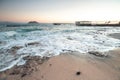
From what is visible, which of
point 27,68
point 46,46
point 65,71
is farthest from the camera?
point 46,46

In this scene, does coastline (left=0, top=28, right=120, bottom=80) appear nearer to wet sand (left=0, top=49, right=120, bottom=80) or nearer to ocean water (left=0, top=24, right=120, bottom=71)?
wet sand (left=0, top=49, right=120, bottom=80)

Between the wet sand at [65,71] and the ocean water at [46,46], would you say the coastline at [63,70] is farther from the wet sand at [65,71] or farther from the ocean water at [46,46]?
the ocean water at [46,46]

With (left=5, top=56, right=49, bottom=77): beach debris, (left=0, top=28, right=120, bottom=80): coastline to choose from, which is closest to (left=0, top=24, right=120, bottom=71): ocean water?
(left=5, top=56, right=49, bottom=77): beach debris

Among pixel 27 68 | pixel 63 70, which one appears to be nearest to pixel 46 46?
pixel 27 68

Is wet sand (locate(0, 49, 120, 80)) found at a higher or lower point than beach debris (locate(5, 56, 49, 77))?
lower

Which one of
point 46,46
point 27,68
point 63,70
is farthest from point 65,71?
point 46,46

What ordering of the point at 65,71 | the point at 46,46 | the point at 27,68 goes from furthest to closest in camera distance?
the point at 46,46, the point at 27,68, the point at 65,71

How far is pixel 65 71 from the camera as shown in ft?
11.9

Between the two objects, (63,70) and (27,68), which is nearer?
(63,70)

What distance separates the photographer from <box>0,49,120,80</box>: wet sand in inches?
131

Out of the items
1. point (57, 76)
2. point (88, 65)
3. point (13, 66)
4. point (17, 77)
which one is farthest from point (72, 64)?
point (13, 66)

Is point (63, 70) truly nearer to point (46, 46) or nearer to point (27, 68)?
point (27, 68)

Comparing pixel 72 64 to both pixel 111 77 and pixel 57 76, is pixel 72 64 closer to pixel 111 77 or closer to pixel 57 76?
pixel 57 76

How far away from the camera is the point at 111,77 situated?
10.7 feet
